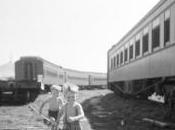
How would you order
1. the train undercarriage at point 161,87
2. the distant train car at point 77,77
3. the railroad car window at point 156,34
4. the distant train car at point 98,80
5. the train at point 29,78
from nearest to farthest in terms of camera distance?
the train undercarriage at point 161,87, the railroad car window at point 156,34, the train at point 29,78, the distant train car at point 77,77, the distant train car at point 98,80

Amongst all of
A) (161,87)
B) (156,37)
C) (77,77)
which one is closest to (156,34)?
(156,37)

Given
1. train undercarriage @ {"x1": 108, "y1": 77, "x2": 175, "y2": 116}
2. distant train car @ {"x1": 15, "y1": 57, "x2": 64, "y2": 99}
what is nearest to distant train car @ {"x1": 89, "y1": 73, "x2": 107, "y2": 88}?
distant train car @ {"x1": 15, "y1": 57, "x2": 64, "y2": 99}

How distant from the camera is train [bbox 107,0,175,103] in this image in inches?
347

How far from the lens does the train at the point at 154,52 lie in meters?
8.81

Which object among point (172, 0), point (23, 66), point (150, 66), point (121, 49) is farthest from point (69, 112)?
point (23, 66)

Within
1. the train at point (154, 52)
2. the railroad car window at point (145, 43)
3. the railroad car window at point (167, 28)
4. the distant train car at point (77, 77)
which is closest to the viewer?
the train at point (154, 52)

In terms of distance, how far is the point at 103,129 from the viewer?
27.2ft

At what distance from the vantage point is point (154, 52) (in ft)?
33.7

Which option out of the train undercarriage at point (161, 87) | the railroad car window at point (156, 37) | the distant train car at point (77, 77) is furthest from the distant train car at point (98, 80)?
the railroad car window at point (156, 37)

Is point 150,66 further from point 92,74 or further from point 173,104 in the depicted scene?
point 92,74

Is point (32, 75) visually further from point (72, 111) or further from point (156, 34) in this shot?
point (72, 111)

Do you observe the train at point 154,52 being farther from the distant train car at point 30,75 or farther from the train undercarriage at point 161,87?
the distant train car at point 30,75

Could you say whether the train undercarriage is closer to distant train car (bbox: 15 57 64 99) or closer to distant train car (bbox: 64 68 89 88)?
distant train car (bbox: 15 57 64 99)

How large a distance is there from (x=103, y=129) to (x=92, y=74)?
109 ft
